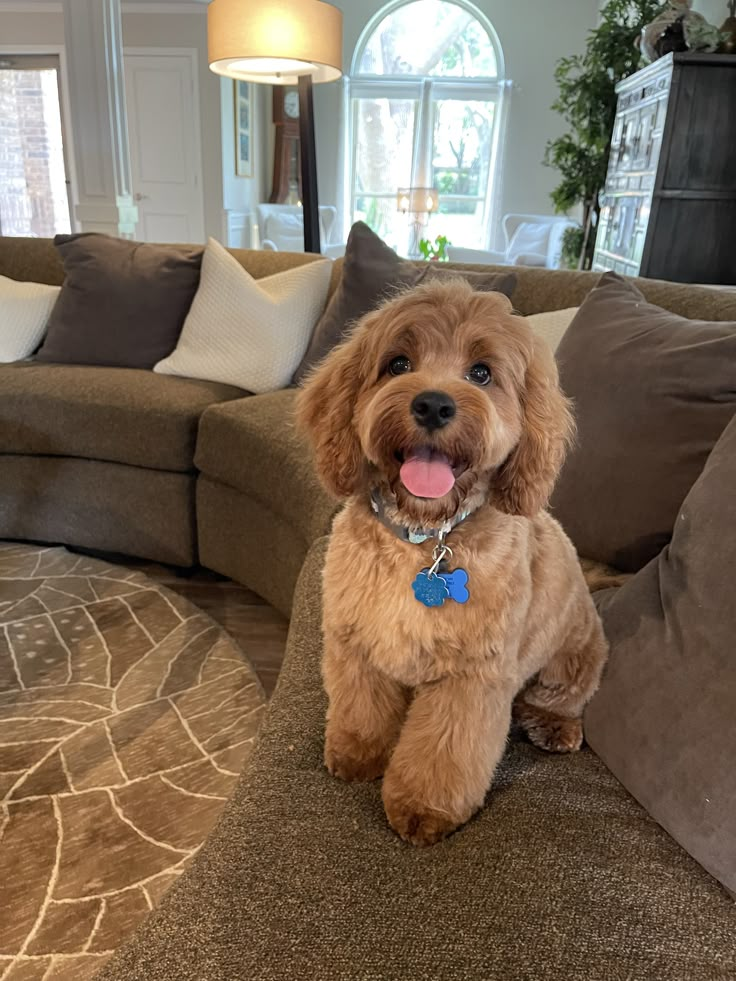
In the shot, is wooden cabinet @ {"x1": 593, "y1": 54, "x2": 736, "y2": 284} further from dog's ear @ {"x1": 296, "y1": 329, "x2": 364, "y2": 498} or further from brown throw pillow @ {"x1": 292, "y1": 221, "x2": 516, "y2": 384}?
dog's ear @ {"x1": 296, "y1": 329, "x2": 364, "y2": 498}

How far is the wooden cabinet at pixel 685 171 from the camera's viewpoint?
10.7 ft

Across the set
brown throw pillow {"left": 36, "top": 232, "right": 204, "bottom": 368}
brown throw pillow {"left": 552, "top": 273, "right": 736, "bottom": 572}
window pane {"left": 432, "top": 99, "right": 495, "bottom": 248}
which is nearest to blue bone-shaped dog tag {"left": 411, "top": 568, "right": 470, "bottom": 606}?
brown throw pillow {"left": 552, "top": 273, "right": 736, "bottom": 572}

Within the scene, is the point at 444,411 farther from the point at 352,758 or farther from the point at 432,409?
the point at 352,758

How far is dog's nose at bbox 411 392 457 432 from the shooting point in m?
0.88

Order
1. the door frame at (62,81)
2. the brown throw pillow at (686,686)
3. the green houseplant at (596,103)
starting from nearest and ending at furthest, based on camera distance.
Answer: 1. the brown throw pillow at (686,686)
2. the green houseplant at (596,103)
3. the door frame at (62,81)

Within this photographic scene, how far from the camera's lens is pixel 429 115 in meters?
Result: 8.38

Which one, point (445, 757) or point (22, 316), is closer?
point (445, 757)

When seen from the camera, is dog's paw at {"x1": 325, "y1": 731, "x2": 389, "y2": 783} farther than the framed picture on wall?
No

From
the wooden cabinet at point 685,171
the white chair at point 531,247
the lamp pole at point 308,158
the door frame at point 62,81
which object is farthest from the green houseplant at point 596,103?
the door frame at point 62,81

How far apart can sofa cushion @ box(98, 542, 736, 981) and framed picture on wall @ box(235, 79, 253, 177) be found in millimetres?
8679

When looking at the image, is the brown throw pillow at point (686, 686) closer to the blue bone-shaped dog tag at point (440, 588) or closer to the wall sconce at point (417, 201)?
the blue bone-shaped dog tag at point (440, 588)

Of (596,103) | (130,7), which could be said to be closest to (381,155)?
(130,7)

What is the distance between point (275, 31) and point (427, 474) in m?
2.66

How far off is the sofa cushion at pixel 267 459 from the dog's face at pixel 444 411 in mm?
693
